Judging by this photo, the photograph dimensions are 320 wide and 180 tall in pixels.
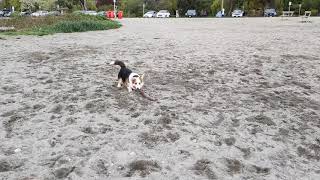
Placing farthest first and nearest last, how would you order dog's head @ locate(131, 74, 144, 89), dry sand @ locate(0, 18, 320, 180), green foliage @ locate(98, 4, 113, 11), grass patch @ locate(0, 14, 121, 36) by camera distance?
green foliage @ locate(98, 4, 113, 11) → grass patch @ locate(0, 14, 121, 36) → dog's head @ locate(131, 74, 144, 89) → dry sand @ locate(0, 18, 320, 180)

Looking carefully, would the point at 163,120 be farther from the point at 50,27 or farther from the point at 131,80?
the point at 50,27

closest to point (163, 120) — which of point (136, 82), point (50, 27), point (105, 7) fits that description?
point (136, 82)

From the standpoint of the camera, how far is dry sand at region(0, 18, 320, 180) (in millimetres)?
3982

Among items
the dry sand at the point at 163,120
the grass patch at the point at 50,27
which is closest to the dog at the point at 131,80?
the dry sand at the point at 163,120

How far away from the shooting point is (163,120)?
5.24 m

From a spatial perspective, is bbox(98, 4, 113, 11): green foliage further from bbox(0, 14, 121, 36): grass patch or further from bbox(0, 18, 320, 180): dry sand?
bbox(0, 18, 320, 180): dry sand

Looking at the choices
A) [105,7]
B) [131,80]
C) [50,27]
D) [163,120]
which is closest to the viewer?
[163,120]

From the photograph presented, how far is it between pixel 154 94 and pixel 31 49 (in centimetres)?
656

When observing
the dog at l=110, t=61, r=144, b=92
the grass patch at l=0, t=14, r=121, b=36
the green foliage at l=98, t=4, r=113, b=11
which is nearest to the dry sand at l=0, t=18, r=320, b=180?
the dog at l=110, t=61, r=144, b=92

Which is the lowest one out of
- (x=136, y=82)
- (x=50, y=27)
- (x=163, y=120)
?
(x=163, y=120)

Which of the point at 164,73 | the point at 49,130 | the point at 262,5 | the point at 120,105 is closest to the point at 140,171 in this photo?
the point at 49,130

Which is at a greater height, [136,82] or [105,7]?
[105,7]

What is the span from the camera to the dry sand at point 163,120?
13.1ft

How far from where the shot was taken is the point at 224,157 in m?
4.21
